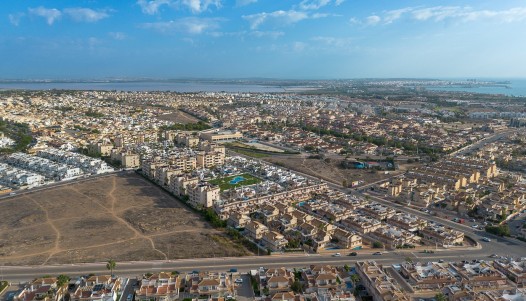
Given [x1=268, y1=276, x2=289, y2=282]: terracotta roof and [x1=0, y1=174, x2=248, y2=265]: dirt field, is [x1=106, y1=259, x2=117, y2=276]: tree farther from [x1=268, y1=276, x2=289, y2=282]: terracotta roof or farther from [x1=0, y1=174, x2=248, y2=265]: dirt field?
[x1=268, y1=276, x2=289, y2=282]: terracotta roof

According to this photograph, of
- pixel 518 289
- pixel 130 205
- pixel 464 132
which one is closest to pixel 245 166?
pixel 130 205

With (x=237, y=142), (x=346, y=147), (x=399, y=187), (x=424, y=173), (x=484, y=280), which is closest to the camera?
(x=484, y=280)

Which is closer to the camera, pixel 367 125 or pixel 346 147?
pixel 346 147

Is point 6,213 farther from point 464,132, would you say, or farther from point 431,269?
point 464,132

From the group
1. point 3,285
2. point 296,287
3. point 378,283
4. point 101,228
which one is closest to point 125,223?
point 101,228

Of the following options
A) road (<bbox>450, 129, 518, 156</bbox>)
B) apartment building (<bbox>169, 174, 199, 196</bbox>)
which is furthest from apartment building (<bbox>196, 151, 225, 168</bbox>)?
road (<bbox>450, 129, 518, 156</bbox>)

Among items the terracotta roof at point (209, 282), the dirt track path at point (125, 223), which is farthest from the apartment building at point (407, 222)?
the dirt track path at point (125, 223)
